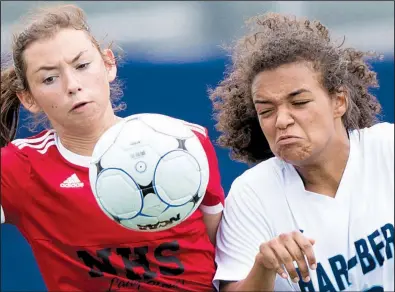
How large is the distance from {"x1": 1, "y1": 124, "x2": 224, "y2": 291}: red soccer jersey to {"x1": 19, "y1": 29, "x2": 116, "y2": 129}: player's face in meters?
0.19

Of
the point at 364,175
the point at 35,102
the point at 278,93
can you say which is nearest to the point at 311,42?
the point at 278,93

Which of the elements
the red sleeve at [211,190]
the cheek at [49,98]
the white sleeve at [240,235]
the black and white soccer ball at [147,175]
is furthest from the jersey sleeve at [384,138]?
the cheek at [49,98]

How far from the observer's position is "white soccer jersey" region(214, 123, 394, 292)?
10.6 ft

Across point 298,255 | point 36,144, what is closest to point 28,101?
point 36,144

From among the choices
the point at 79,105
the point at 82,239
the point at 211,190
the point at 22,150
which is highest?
the point at 79,105

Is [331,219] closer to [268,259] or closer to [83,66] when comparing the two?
[268,259]

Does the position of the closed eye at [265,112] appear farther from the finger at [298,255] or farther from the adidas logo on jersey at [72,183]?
the adidas logo on jersey at [72,183]

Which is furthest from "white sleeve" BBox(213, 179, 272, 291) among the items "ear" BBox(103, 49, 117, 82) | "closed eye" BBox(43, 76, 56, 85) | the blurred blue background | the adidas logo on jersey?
the blurred blue background

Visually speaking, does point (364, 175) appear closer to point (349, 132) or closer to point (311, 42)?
point (349, 132)

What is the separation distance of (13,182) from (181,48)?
6.01 ft

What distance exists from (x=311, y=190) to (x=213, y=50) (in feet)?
5.68

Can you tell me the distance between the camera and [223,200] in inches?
136

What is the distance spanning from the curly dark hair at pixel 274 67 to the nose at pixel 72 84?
603 mm

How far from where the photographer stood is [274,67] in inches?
129
